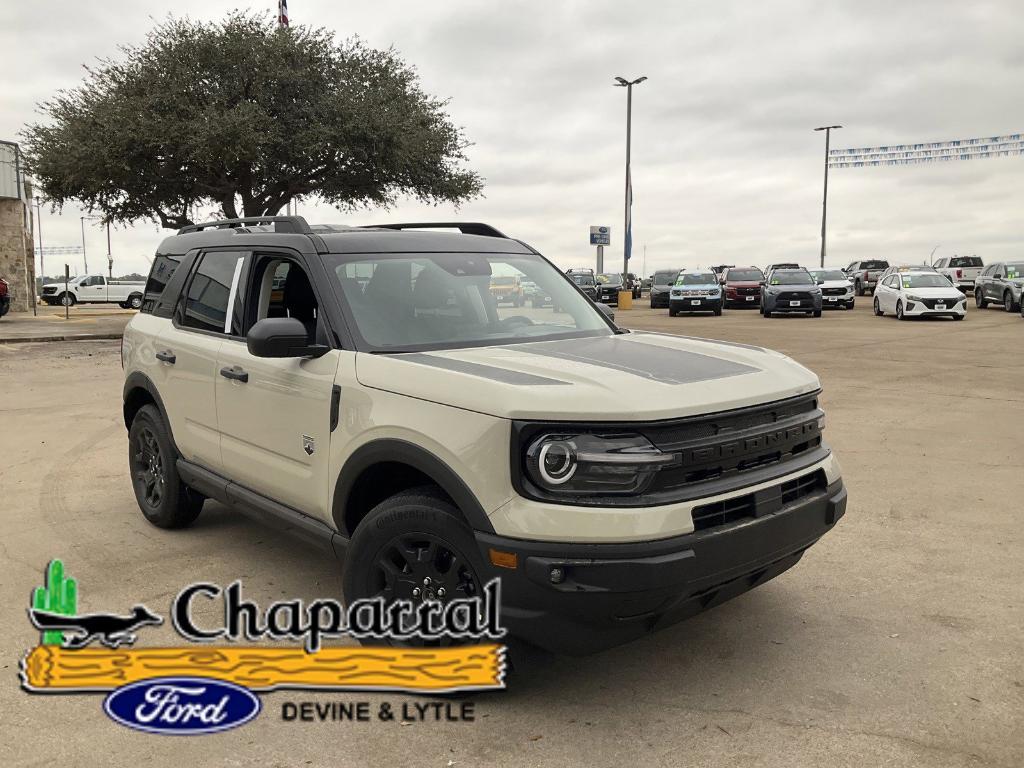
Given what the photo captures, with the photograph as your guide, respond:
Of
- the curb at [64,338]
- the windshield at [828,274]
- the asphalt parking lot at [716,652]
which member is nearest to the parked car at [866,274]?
the windshield at [828,274]

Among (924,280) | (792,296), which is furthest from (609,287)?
(924,280)

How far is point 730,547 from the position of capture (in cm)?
307

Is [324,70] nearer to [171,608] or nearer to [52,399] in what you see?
[52,399]

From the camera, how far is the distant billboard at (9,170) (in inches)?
1318

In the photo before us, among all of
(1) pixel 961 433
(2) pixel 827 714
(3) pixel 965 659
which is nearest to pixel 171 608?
(2) pixel 827 714

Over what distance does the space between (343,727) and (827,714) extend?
1794 millimetres

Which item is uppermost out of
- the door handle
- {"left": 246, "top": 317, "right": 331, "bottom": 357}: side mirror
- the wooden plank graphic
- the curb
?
{"left": 246, "top": 317, "right": 331, "bottom": 357}: side mirror

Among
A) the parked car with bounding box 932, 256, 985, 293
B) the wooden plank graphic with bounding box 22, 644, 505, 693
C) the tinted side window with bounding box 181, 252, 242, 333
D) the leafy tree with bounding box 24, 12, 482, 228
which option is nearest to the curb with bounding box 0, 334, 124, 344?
the leafy tree with bounding box 24, 12, 482, 228

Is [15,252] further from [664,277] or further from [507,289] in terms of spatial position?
[507,289]

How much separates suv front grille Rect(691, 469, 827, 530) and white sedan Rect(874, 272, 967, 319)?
24972 mm

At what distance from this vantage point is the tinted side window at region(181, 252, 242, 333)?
15.6 feet

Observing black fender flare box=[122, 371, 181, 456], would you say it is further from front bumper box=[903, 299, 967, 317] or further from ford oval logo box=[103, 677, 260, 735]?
front bumper box=[903, 299, 967, 317]

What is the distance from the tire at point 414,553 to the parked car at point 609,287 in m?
A: 32.7

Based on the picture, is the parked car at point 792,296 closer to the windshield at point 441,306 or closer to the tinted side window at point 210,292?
the windshield at point 441,306
